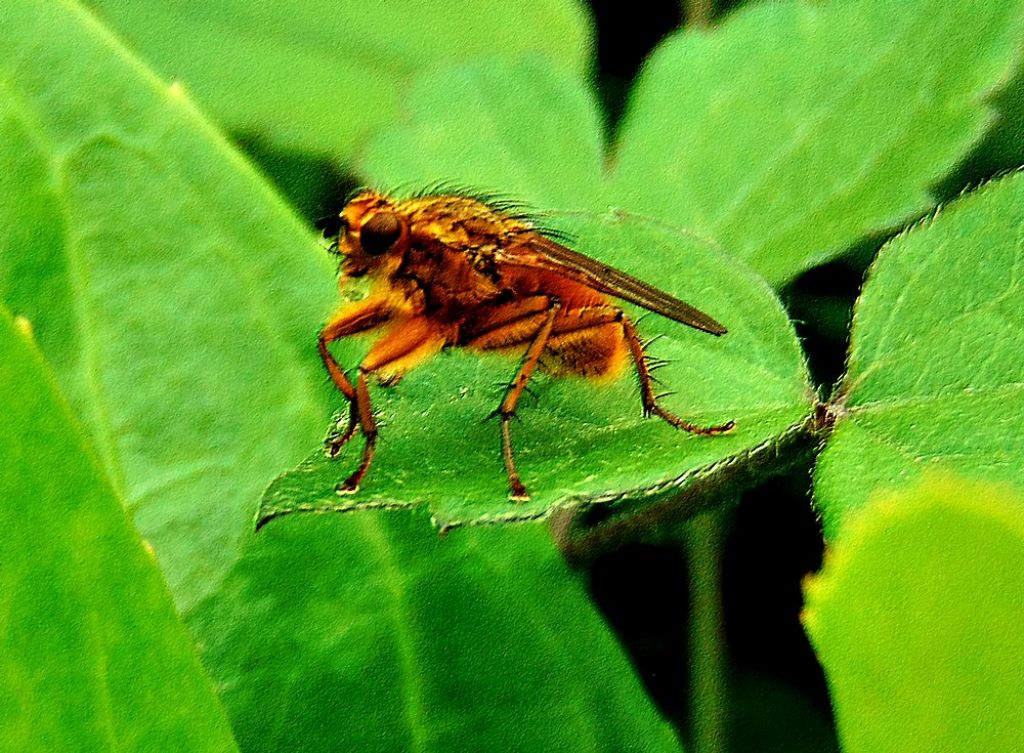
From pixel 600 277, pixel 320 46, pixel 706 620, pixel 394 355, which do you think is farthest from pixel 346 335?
pixel 320 46

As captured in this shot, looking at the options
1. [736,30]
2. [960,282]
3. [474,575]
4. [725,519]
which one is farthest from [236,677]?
[736,30]

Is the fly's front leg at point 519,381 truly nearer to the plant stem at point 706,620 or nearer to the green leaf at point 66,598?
the plant stem at point 706,620

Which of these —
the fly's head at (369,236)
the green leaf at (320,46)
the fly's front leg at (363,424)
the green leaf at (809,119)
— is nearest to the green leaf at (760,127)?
the green leaf at (809,119)

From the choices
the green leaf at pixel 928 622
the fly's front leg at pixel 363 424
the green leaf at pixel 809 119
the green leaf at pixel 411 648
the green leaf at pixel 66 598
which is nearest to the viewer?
the green leaf at pixel 928 622

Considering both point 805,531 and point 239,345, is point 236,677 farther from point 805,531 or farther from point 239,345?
point 805,531

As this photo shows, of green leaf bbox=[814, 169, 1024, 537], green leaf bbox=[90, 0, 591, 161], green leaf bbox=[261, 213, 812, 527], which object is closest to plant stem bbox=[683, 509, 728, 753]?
green leaf bbox=[261, 213, 812, 527]

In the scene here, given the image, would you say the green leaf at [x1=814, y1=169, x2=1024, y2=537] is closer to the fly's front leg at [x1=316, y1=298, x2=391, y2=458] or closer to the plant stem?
the plant stem
